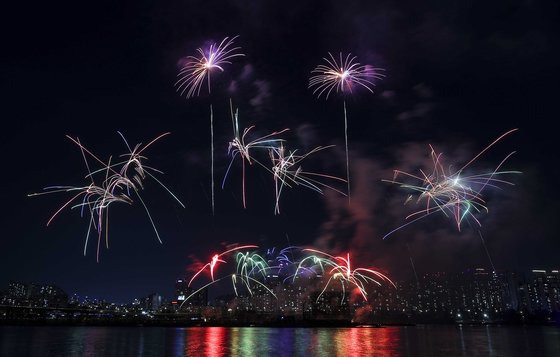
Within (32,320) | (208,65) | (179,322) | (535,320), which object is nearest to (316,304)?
(179,322)

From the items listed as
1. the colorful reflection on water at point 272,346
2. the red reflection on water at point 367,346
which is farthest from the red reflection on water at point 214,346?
the red reflection on water at point 367,346

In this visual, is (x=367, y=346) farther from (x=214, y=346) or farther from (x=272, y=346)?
(x=214, y=346)

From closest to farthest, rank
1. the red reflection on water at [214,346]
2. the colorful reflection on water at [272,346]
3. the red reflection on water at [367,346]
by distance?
the red reflection on water at [214,346] → the red reflection on water at [367,346] → the colorful reflection on water at [272,346]

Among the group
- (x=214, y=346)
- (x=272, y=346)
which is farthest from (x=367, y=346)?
(x=214, y=346)

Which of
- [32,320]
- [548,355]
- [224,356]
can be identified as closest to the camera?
[224,356]

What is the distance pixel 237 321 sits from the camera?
194 metres

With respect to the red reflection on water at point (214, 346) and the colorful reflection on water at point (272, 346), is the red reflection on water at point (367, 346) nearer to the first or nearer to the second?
the colorful reflection on water at point (272, 346)

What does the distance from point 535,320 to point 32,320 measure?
201 meters

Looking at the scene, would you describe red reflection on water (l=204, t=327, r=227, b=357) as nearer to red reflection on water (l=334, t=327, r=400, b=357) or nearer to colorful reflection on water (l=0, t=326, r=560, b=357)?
colorful reflection on water (l=0, t=326, r=560, b=357)

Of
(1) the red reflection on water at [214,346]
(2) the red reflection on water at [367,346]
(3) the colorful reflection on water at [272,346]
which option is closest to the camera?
(1) the red reflection on water at [214,346]

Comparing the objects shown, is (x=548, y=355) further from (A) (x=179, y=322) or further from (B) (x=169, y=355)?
(A) (x=179, y=322)

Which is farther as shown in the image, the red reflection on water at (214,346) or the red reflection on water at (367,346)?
the red reflection on water at (367,346)

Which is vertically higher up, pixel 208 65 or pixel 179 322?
pixel 208 65

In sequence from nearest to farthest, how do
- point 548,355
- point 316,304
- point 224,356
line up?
point 224,356
point 548,355
point 316,304
